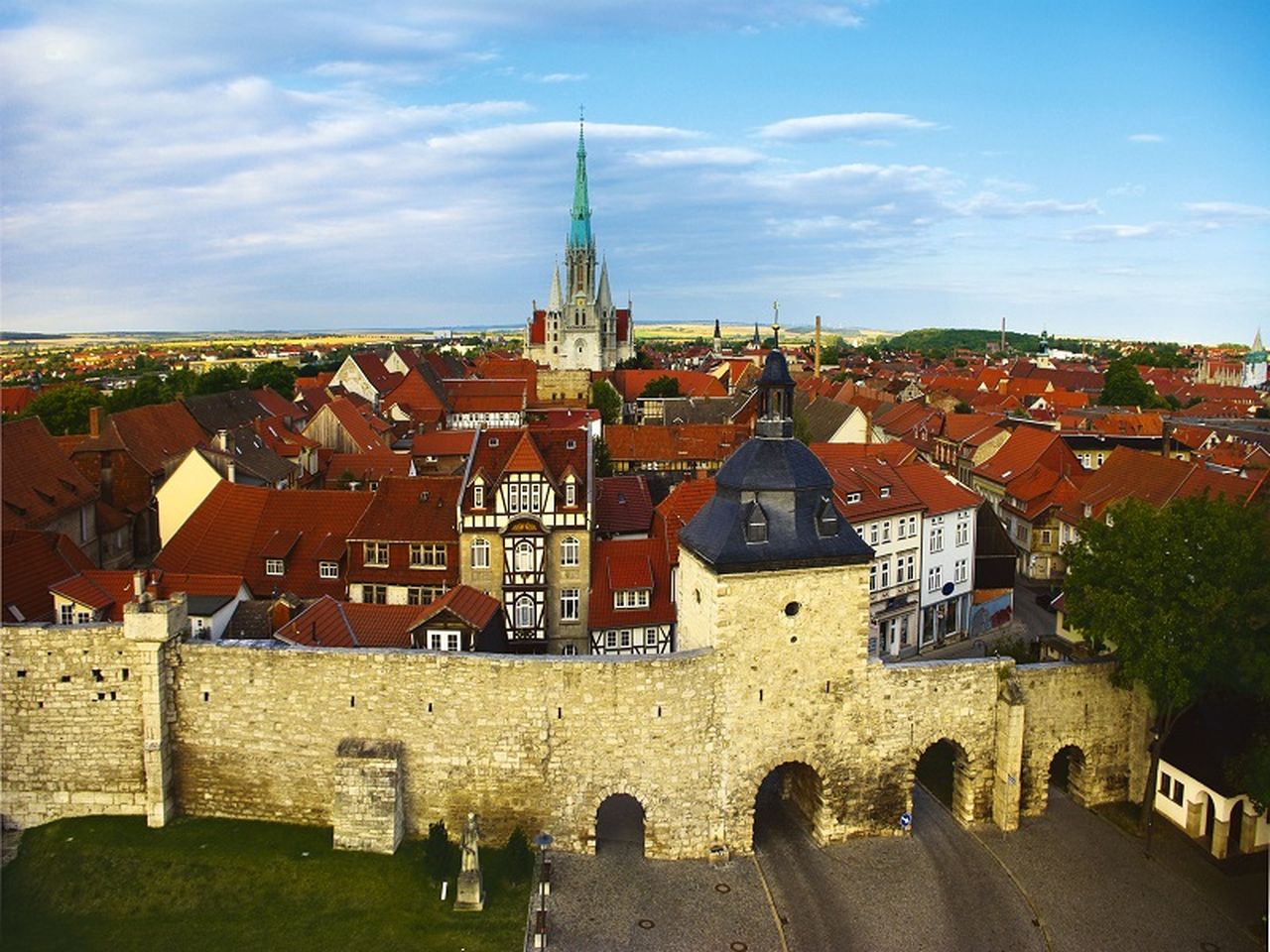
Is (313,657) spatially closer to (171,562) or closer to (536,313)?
(171,562)

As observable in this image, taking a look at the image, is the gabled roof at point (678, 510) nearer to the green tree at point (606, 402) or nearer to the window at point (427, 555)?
the window at point (427, 555)

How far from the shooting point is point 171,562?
133 feet

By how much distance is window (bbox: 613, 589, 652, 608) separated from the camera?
38.5 meters

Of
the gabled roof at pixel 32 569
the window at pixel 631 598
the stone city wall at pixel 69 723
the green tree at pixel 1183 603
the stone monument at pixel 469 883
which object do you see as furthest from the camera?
the window at pixel 631 598

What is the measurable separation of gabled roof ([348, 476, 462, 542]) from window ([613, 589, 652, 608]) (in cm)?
699

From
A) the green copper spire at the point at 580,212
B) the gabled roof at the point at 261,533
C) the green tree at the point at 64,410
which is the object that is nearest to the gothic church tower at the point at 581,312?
the green copper spire at the point at 580,212

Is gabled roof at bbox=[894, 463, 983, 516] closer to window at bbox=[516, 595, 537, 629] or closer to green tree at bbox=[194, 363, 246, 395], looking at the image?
window at bbox=[516, 595, 537, 629]

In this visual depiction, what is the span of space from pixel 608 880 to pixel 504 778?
3.71 m

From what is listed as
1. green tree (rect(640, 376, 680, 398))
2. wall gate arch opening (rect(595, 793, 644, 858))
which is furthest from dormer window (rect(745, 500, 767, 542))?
green tree (rect(640, 376, 680, 398))

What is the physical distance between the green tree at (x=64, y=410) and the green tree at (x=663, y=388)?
60.5 metres

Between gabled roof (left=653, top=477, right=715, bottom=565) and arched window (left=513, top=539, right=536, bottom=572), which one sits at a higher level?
gabled roof (left=653, top=477, right=715, bottom=565)

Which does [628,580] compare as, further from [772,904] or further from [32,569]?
[32,569]

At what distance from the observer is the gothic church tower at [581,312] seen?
14062 centimetres

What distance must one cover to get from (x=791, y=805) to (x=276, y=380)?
10408cm
